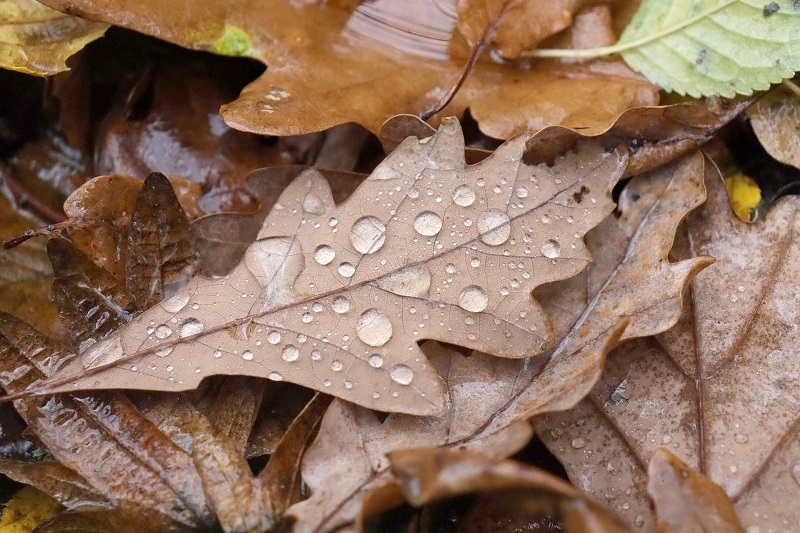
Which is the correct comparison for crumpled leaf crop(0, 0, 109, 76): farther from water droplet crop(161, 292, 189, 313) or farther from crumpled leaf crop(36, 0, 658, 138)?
water droplet crop(161, 292, 189, 313)

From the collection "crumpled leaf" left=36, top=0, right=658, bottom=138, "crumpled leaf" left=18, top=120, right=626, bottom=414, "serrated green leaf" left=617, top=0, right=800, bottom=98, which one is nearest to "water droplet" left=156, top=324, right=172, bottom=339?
"crumpled leaf" left=18, top=120, right=626, bottom=414

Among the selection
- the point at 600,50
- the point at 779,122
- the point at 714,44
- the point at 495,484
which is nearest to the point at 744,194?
the point at 779,122

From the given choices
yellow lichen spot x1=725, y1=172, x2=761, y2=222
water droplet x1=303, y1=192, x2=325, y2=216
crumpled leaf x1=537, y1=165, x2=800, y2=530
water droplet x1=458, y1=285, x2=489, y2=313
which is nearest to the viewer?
crumpled leaf x1=537, y1=165, x2=800, y2=530

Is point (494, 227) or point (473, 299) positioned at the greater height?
point (494, 227)

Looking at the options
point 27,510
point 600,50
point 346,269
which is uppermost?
point 600,50

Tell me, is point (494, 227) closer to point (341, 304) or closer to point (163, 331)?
point (341, 304)

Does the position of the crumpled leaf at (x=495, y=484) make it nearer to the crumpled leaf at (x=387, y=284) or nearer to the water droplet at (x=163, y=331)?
the crumpled leaf at (x=387, y=284)

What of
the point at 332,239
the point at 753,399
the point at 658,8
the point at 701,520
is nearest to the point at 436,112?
the point at 332,239
